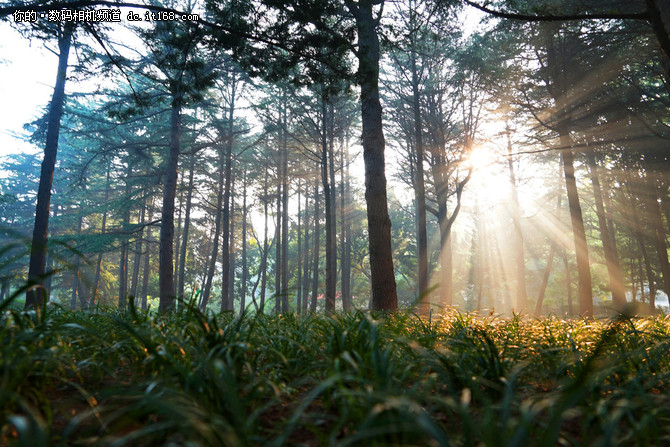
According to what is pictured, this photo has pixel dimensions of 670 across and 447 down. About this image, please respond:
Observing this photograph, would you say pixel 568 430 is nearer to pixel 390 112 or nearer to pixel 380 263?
pixel 380 263

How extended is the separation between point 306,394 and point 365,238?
2508 centimetres

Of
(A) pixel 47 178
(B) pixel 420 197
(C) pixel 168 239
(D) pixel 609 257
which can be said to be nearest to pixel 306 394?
(C) pixel 168 239

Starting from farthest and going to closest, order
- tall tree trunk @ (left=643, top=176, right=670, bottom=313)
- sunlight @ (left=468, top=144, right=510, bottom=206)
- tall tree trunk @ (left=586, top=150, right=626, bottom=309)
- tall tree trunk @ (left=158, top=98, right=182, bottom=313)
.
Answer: tall tree trunk @ (left=586, top=150, right=626, bottom=309) → sunlight @ (left=468, top=144, right=510, bottom=206) → tall tree trunk @ (left=643, top=176, right=670, bottom=313) → tall tree trunk @ (left=158, top=98, right=182, bottom=313)

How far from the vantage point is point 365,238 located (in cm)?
2678

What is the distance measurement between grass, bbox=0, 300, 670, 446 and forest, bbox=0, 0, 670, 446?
18 millimetres

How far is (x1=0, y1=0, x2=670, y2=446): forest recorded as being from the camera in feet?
4.49

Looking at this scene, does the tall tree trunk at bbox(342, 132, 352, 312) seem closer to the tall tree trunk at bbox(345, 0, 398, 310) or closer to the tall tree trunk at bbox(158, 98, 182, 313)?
the tall tree trunk at bbox(158, 98, 182, 313)

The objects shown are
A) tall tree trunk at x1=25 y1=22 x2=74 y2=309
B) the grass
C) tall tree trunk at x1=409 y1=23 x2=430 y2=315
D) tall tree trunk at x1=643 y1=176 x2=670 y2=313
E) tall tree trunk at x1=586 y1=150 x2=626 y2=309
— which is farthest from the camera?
tall tree trunk at x1=586 y1=150 x2=626 y2=309

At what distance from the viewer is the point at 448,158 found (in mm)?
13773

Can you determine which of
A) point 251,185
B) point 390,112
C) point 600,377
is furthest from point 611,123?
point 251,185

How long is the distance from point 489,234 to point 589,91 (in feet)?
66.9

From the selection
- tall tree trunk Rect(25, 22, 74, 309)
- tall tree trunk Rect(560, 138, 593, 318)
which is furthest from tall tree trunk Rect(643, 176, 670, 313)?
tall tree trunk Rect(25, 22, 74, 309)

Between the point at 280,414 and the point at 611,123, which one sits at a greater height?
the point at 611,123

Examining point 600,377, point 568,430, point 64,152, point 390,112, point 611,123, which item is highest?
point 64,152
